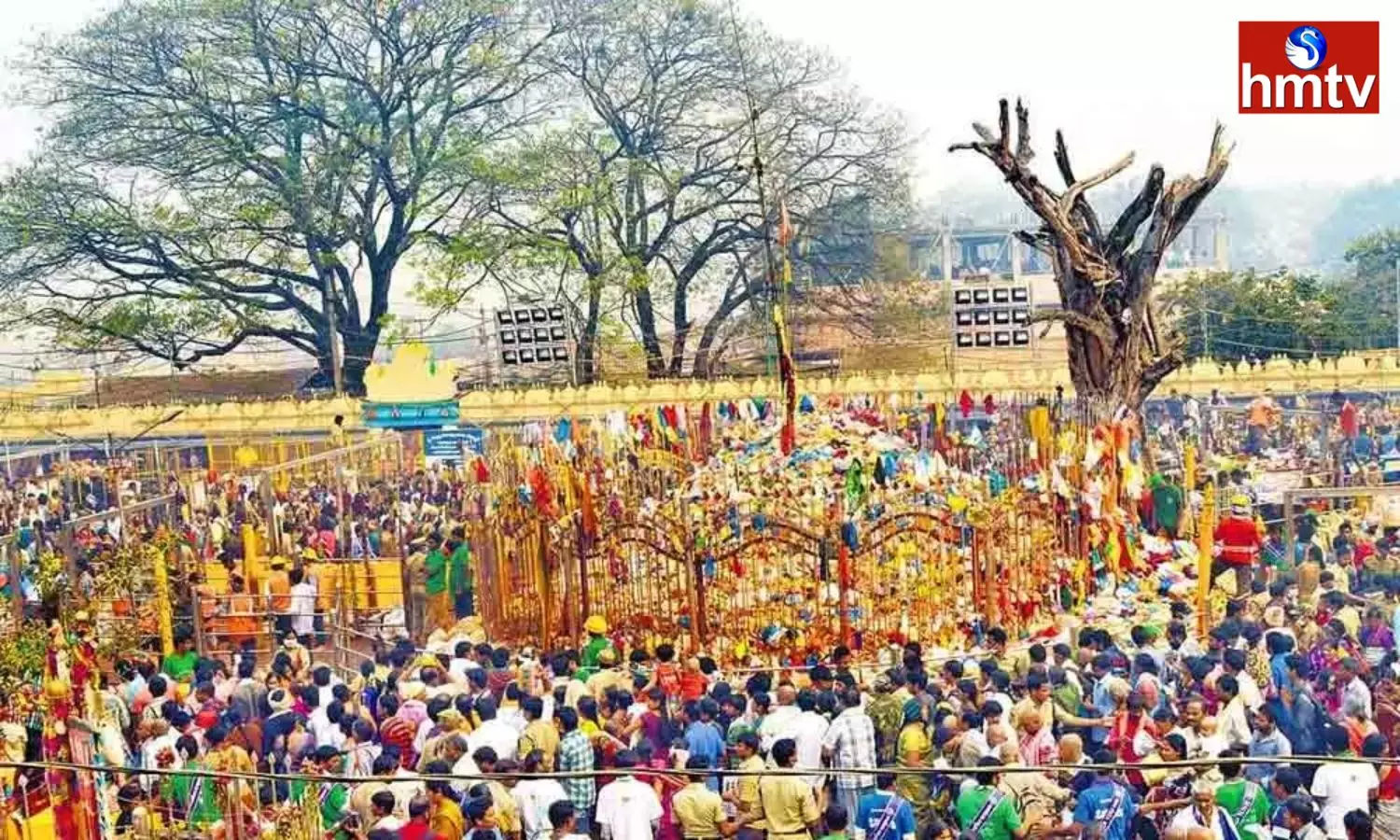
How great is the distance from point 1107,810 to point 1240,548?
4838 millimetres

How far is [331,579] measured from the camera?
12039 millimetres

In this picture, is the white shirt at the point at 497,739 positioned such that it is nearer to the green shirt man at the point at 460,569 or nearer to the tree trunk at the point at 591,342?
the green shirt man at the point at 460,569

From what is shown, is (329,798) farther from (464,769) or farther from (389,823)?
(389,823)

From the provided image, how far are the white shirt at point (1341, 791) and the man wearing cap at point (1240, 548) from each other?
13.2ft

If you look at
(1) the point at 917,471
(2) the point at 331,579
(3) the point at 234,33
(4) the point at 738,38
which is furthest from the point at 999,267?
(2) the point at 331,579

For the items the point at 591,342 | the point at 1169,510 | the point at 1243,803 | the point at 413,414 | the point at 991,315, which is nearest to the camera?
the point at 1243,803

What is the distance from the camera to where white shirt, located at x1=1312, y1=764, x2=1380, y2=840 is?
19.7 feet

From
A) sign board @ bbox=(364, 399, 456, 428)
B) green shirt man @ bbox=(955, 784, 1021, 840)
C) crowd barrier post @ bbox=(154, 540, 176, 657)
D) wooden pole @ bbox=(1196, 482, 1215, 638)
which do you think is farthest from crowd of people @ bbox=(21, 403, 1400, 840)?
sign board @ bbox=(364, 399, 456, 428)

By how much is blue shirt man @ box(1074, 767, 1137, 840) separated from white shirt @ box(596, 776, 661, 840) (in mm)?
1740

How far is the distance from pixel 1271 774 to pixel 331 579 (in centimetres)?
785

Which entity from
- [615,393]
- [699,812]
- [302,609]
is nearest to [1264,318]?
[615,393]

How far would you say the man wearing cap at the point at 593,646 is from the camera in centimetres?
867

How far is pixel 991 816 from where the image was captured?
6008mm

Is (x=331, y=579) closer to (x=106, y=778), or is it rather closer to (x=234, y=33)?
(x=106, y=778)
